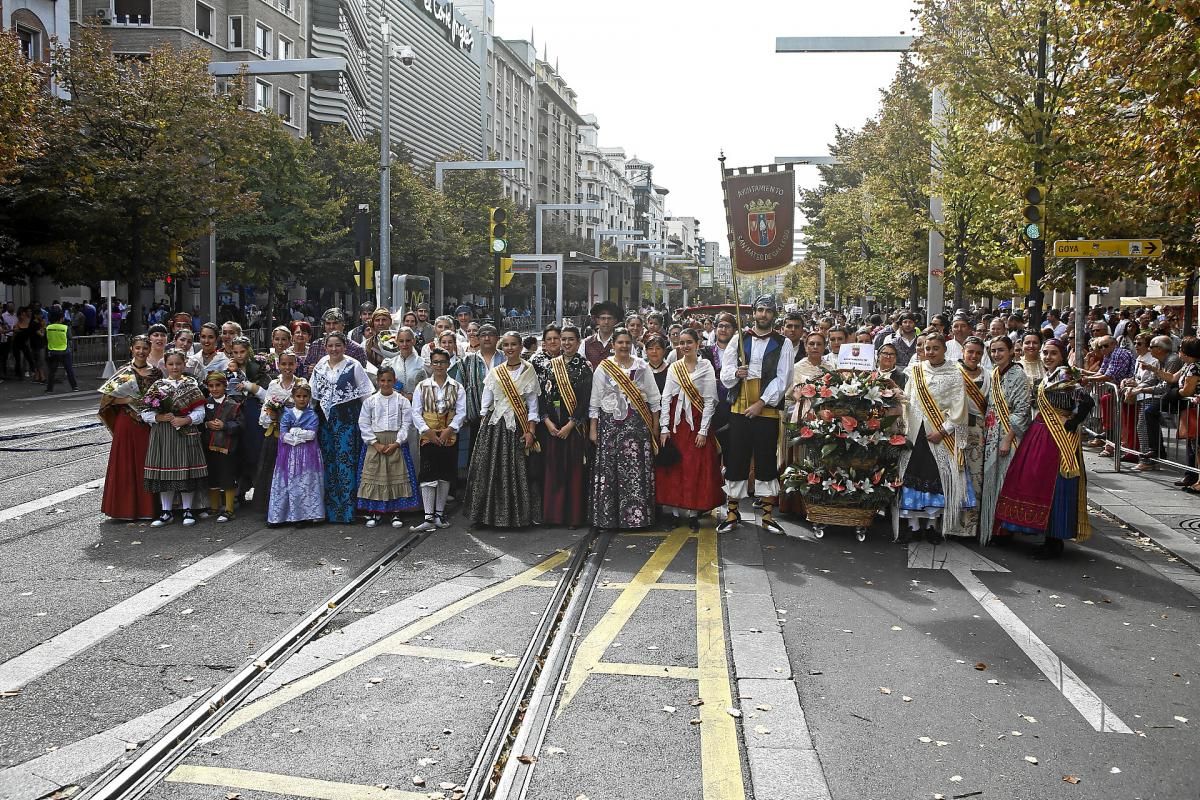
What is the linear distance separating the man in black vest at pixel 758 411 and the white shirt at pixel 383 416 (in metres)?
2.78

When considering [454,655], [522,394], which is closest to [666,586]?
[454,655]

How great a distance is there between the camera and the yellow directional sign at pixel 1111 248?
41.9ft

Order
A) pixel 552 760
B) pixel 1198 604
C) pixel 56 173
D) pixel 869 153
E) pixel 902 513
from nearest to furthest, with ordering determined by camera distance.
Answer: pixel 552 760 → pixel 1198 604 → pixel 902 513 → pixel 56 173 → pixel 869 153

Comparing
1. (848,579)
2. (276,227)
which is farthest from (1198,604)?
(276,227)

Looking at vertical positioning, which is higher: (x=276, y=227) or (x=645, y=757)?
(x=276, y=227)

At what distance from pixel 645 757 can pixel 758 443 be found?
17.0 ft

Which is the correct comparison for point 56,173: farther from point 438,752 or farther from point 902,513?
point 438,752

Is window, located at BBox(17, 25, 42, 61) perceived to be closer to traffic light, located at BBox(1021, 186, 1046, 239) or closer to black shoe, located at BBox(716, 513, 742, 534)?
traffic light, located at BBox(1021, 186, 1046, 239)

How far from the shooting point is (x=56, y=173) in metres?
25.7

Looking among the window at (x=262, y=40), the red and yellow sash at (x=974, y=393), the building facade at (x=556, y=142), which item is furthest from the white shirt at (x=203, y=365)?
the building facade at (x=556, y=142)

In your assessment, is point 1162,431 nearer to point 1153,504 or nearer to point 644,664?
point 1153,504

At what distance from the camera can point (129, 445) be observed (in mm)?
9766

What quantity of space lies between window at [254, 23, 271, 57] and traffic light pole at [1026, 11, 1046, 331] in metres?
36.0

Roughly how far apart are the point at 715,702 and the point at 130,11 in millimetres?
42993
